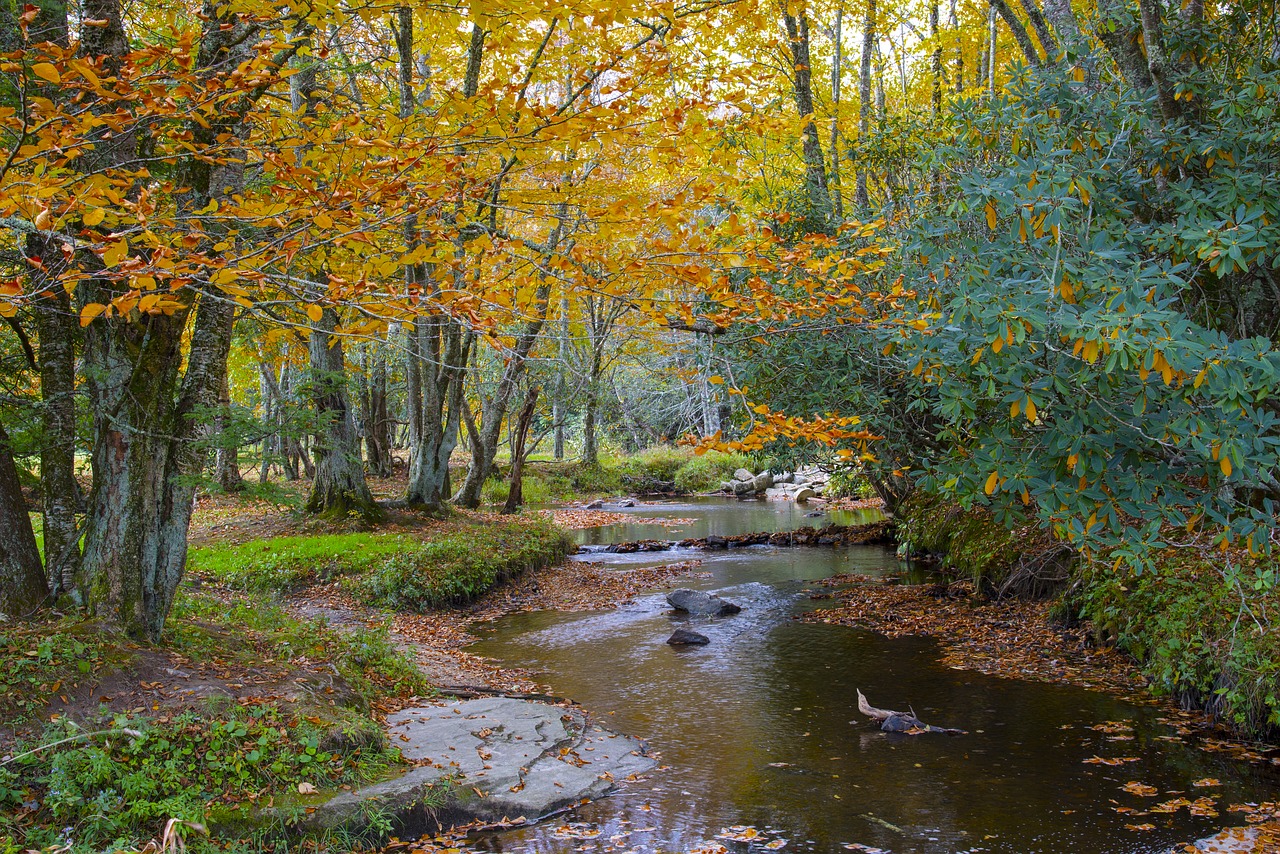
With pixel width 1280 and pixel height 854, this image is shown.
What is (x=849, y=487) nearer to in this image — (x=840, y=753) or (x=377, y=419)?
(x=377, y=419)

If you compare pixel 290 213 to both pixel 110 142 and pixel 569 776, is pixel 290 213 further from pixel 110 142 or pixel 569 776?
pixel 569 776

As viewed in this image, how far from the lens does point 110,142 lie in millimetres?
5199

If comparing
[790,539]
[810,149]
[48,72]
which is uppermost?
[810,149]

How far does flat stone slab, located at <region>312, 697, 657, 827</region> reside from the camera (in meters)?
4.97

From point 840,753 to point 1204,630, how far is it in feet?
10.5

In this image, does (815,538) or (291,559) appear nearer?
(291,559)

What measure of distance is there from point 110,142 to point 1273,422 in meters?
6.96

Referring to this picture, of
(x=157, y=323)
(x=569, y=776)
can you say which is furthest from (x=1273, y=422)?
(x=157, y=323)

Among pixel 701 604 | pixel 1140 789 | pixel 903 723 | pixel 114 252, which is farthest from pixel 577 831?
pixel 701 604

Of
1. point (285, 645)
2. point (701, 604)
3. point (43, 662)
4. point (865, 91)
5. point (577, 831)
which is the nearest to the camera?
point (43, 662)

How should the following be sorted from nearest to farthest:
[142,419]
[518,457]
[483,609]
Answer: [142,419], [483,609], [518,457]

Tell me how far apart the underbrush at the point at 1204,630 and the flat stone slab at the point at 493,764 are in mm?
4464

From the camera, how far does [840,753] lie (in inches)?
251

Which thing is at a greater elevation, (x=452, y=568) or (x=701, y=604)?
(x=452, y=568)
